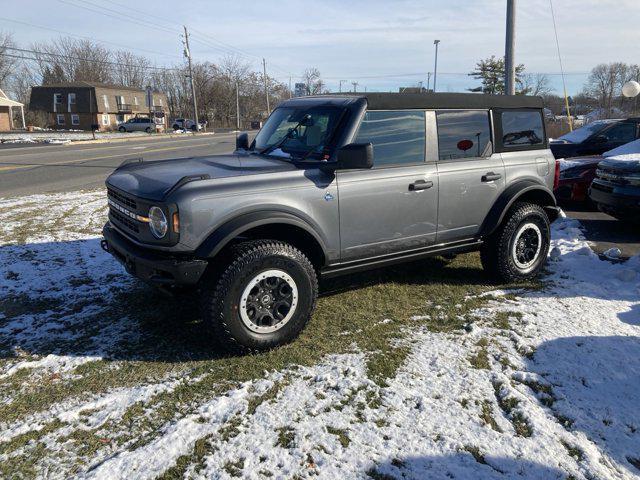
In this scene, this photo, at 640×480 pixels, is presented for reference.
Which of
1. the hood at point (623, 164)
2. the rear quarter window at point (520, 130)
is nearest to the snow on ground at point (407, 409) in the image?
the rear quarter window at point (520, 130)

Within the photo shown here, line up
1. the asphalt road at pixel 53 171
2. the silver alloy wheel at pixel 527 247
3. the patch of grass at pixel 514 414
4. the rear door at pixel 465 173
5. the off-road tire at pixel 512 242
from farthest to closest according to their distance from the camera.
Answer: the asphalt road at pixel 53 171
the silver alloy wheel at pixel 527 247
the off-road tire at pixel 512 242
the rear door at pixel 465 173
the patch of grass at pixel 514 414

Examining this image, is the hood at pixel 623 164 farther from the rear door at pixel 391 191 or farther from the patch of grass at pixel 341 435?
the patch of grass at pixel 341 435

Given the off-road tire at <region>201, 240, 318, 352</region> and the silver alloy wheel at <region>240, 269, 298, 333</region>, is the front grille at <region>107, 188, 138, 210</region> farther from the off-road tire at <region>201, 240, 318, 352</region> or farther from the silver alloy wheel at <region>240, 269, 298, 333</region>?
the silver alloy wheel at <region>240, 269, 298, 333</region>

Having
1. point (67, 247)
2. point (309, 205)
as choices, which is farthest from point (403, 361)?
point (67, 247)

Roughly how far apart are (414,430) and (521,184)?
321 cm

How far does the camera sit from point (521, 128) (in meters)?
5.29

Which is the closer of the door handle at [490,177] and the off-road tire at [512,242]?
the door handle at [490,177]

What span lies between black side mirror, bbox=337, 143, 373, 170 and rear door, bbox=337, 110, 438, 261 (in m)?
0.18

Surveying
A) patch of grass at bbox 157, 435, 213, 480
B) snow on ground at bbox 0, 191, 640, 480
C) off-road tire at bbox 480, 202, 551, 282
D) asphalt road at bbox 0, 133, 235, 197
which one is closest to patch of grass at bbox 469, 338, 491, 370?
snow on ground at bbox 0, 191, 640, 480

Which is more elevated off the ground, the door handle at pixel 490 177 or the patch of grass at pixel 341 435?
the door handle at pixel 490 177

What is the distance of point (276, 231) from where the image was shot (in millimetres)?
3920

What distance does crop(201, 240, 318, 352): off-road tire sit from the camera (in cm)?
351

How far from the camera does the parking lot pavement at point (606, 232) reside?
668 cm

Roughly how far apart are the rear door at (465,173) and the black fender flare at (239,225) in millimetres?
1582
